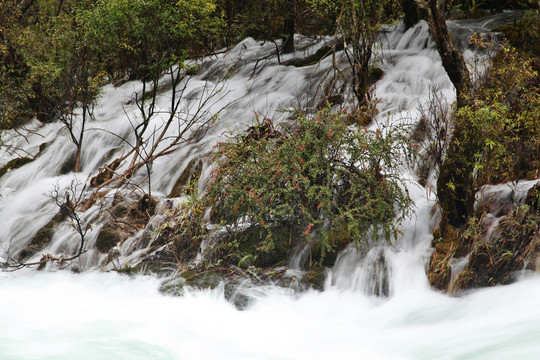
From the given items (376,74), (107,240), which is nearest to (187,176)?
(107,240)

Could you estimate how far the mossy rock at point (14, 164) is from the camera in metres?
12.0

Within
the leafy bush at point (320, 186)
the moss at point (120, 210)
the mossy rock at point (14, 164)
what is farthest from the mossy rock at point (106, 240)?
the mossy rock at point (14, 164)

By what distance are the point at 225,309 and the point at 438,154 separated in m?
3.01

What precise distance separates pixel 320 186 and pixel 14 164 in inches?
352

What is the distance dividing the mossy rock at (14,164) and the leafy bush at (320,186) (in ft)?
24.3

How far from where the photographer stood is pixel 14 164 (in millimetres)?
12195

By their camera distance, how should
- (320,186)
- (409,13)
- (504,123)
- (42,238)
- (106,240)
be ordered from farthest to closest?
(409,13)
(42,238)
(106,240)
(320,186)
(504,123)

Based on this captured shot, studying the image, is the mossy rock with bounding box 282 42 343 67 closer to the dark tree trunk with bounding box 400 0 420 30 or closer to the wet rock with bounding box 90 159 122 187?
Result: the dark tree trunk with bounding box 400 0 420 30

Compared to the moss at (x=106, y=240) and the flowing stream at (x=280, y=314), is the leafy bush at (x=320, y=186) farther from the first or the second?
the moss at (x=106, y=240)

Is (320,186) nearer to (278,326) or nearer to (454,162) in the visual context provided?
(454,162)

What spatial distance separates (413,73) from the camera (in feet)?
33.0

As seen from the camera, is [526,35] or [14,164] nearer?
[526,35]

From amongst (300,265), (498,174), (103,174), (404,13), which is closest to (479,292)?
(498,174)

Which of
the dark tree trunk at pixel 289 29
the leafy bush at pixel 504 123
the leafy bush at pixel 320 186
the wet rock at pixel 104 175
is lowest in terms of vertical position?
the wet rock at pixel 104 175
